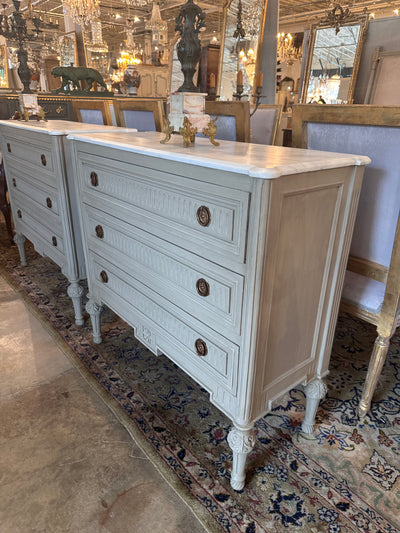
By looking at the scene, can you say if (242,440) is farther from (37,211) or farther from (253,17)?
(253,17)

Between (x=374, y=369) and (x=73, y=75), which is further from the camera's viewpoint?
(x=73, y=75)

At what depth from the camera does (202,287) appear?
117 cm

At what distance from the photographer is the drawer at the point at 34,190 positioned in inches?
82.3

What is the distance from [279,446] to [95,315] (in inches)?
44.4

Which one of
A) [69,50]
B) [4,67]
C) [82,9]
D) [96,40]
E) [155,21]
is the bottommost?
[4,67]

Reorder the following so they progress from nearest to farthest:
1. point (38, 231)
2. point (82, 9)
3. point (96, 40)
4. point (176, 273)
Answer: point (176, 273) → point (38, 231) → point (82, 9) → point (96, 40)

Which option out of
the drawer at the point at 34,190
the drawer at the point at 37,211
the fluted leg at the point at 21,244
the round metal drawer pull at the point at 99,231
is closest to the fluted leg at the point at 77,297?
the drawer at the point at 37,211

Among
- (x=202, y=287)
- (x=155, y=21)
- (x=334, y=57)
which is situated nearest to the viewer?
(x=202, y=287)

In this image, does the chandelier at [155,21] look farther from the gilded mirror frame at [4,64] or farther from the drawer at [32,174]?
the drawer at [32,174]

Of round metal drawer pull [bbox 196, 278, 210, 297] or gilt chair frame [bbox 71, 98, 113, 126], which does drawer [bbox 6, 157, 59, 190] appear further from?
round metal drawer pull [bbox 196, 278, 210, 297]

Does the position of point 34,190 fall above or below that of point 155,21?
below

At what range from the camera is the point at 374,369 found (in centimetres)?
150

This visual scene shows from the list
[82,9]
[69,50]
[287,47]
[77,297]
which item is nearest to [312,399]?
[77,297]

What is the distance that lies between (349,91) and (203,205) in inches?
229
